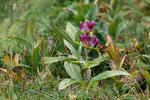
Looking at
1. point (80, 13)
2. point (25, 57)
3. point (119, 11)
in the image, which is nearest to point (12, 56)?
point (25, 57)

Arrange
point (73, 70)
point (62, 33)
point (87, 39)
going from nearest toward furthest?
point (87, 39) < point (73, 70) < point (62, 33)

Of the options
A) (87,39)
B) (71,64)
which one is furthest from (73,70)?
(87,39)

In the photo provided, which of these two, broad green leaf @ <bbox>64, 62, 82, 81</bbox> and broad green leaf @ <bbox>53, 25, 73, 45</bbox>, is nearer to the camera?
broad green leaf @ <bbox>64, 62, 82, 81</bbox>

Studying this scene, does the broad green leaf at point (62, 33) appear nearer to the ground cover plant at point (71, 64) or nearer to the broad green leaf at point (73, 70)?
the ground cover plant at point (71, 64)

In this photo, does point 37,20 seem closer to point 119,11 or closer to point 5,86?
point 119,11

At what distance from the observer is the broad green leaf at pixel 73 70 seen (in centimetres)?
250

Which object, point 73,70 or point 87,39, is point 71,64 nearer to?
point 73,70

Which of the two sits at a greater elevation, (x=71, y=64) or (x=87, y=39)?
(x=87, y=39)

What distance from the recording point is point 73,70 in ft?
8.39

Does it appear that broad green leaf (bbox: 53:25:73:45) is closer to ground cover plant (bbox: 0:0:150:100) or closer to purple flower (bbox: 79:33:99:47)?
ground cover plant (bbox: 0:0:150:100)

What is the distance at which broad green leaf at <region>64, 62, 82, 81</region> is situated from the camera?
8.20 feet

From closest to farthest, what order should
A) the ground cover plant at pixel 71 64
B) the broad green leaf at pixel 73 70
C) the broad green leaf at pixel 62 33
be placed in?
the ground cover plant at pixel 71 64, the broad green leaf at pixel 73 70, the broad green leaf at pixel 62 33

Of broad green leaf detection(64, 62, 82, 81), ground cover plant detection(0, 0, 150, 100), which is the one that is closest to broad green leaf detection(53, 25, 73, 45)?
ground cover plant detection(0, 0, 150, 100)

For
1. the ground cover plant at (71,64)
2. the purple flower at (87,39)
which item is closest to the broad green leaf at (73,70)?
the ground cover plant at (71,64)
